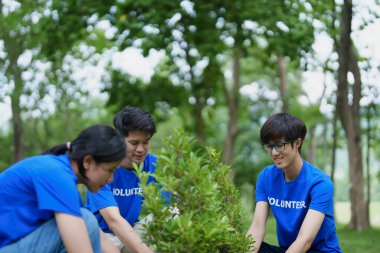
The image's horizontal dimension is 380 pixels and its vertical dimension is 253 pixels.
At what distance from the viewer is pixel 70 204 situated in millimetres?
3027

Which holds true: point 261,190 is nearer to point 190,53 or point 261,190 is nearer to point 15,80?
point 190,53

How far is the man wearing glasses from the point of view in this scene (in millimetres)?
4026

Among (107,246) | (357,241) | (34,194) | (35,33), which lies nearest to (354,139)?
(357,241)

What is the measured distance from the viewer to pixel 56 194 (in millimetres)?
3023

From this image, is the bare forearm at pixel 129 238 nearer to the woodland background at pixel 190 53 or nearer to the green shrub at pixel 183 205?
the green shrub at pixel 183 205

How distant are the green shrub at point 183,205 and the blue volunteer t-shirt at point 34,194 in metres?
0.41

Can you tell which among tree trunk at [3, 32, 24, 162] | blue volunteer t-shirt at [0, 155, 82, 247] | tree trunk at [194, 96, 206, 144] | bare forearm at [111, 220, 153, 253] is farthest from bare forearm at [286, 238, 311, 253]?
tree trunk at [3, 32, 24, 162]

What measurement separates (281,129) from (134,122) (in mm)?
1004

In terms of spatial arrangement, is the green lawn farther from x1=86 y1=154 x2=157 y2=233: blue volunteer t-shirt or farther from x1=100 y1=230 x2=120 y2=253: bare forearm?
x1=100 y1=230 x2=120 y2=253: bare forearm

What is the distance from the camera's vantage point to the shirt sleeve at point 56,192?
3.02 meters

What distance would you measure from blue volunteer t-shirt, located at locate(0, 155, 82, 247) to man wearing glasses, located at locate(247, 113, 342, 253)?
59.5 inches

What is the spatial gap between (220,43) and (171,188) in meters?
8.87

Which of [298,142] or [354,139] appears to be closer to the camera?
[298,142]

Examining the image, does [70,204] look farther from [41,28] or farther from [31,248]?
[41,28]
